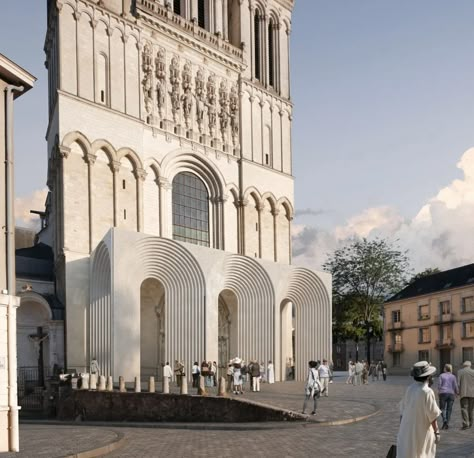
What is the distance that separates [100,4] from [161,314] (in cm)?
1730

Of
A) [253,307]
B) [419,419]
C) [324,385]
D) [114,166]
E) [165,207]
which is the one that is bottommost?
[324,385]

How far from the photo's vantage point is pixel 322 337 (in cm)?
4369

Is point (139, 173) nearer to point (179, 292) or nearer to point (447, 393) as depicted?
point (179, 292)

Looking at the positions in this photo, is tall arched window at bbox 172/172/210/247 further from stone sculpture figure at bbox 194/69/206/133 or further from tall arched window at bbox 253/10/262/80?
tall arched window at bbox 253/10/262/80

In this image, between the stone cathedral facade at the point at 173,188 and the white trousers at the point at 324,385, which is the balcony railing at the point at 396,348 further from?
the white trousers at the point at 324,385

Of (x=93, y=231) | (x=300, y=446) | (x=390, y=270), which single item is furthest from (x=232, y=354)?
(x=390, y=270)

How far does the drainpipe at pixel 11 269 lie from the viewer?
15.9 meters

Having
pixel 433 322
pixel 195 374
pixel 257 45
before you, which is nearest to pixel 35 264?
pixel 195 374

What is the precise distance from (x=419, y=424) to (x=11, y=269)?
36.6 ft

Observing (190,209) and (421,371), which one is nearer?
(421,371)

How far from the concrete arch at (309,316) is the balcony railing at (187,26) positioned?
49.1 ft

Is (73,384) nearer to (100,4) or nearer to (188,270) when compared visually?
(188,270)

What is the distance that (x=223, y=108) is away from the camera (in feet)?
155

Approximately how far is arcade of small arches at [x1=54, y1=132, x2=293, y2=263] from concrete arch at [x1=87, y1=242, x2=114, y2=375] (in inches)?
85.0
